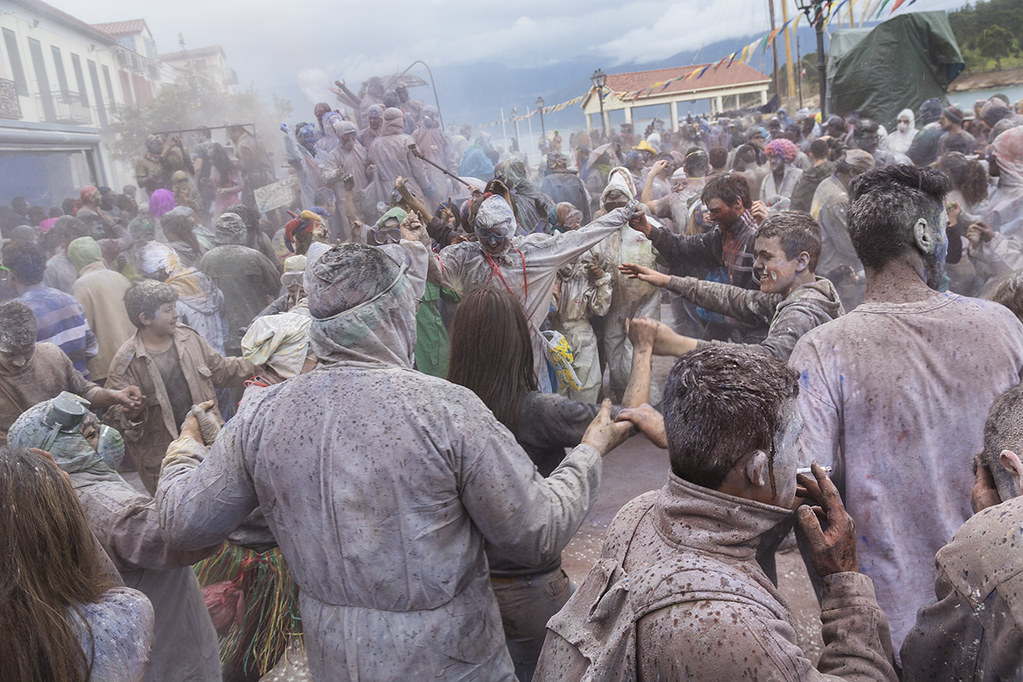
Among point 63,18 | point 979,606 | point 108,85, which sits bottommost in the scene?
point 979,606

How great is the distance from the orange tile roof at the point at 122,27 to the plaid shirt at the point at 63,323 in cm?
358

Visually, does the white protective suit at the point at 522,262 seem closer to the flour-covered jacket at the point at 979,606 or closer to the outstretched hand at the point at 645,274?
the outstretched hand at the point at 645,274

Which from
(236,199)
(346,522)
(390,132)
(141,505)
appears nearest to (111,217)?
(236,199)

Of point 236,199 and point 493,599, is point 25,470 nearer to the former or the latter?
point 493,599

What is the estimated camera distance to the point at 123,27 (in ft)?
23.8

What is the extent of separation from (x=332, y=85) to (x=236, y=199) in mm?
1849

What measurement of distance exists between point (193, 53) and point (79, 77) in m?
1.20

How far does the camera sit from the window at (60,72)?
637 centimetres

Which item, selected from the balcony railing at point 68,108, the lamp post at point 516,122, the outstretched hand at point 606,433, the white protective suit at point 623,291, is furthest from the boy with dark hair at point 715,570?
the lamp post at point 516,122

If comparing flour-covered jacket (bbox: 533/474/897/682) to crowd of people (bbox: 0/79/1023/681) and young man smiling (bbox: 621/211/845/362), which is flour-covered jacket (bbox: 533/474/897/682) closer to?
crowd of people (bbox: 0/79/1023/681)

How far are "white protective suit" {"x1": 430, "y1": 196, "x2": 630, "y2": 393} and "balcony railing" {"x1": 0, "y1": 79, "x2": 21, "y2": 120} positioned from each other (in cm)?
441

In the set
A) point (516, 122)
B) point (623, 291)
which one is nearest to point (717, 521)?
point (623, 291)

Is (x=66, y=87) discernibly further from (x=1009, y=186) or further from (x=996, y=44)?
(x=996, y=44)

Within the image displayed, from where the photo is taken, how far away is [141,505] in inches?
81.0
